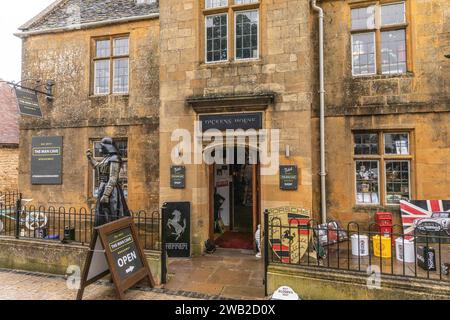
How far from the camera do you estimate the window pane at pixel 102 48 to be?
10008mm

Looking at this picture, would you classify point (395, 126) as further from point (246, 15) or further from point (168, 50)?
point (168, 50)

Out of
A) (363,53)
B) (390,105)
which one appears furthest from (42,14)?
(390,105)

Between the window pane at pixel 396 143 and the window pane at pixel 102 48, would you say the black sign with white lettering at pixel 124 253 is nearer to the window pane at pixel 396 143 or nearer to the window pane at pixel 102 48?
the window pane at pixel 396 143

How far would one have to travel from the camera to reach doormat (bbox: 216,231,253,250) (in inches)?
322

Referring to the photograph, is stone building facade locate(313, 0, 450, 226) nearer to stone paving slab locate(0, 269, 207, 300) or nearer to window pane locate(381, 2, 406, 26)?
window pane locate(381, 2, 406, 26)

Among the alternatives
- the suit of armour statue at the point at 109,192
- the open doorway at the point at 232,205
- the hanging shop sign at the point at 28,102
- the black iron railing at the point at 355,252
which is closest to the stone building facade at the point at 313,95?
the black iron railing at the point at 355,252

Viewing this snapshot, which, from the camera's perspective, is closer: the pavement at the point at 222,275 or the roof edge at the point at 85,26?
the pavement at the point at 222,275

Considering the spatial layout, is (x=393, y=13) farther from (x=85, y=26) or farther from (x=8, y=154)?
(x=8, y=154)

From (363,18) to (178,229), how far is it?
24.9 ft

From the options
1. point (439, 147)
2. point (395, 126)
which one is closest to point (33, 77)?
point (395, 126)

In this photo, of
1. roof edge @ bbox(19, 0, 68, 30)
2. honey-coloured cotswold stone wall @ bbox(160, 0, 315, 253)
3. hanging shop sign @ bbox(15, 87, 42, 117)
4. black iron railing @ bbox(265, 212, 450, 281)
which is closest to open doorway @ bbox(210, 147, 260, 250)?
honey-coloured cotswold stone wall @ bbox(160, 0, 315, 253)

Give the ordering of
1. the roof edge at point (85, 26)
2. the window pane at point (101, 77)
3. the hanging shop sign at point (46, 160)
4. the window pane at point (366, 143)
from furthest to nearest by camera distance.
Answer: the hanging shop sign at point (46, 160)
the window pane at point (101, 77)
the roof edge at point (85, 26)
the window pane at point (366, 143)

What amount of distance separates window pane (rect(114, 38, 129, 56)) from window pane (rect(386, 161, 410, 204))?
29.4 feet

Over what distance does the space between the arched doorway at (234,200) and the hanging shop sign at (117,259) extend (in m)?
2.85
